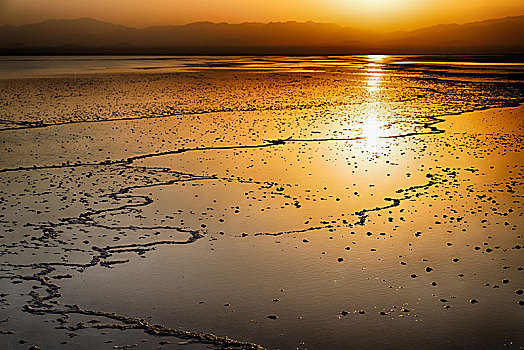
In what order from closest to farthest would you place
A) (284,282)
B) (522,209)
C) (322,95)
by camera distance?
(284,282) < (522,209) < (322,95)

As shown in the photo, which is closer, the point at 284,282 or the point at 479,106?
the point at 284,282

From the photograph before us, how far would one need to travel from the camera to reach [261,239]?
7477 millimetres

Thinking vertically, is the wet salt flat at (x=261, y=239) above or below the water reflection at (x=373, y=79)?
above

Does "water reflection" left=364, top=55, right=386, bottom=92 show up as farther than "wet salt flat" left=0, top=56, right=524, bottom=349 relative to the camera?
Yes

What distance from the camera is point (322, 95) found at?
28750mm

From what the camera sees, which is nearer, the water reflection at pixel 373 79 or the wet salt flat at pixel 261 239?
the wet salt flat at pixel 261 239

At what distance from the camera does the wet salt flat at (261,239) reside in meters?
5.16

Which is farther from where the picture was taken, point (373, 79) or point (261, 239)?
point (373, 79)

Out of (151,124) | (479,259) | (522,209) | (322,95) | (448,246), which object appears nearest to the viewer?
(479,259)

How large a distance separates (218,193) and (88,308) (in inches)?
174

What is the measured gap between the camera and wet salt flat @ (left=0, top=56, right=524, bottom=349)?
5.16m

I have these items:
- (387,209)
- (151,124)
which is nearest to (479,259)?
(387,209)

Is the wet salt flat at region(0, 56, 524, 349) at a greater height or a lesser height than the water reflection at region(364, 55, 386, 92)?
greater

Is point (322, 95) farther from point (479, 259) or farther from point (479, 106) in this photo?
point (479, 259)
